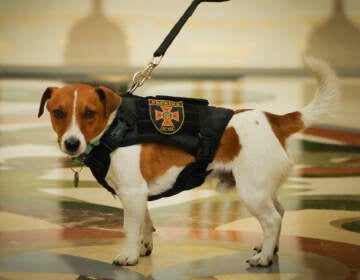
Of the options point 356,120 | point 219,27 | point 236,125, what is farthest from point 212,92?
point 236,125

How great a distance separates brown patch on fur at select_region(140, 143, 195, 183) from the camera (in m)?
3.87

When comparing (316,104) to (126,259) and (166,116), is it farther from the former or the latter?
(126,259)

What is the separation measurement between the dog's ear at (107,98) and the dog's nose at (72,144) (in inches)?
8.6

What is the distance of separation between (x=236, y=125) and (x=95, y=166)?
670mm

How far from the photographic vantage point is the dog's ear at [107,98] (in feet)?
12.2

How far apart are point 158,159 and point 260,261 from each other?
0.66 meters

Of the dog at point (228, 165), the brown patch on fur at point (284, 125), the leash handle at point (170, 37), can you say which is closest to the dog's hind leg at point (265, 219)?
the dog at point (228, 165)

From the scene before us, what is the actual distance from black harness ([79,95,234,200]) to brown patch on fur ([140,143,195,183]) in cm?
3

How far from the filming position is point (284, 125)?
13.2ft

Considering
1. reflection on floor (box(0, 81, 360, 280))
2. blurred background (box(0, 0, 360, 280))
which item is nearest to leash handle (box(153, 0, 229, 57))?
reflection on floor (box(0, 81, 360, 280))

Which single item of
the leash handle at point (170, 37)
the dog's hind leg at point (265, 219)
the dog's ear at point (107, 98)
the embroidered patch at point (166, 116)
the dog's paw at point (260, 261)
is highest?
the leash handle at point (170, 37)

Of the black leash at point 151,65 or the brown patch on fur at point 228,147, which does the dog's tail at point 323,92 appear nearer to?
the brown patch on fur at point 228,147

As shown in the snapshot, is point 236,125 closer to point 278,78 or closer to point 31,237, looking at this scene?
point 31,237

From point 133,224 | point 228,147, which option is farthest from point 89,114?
point 228,147
